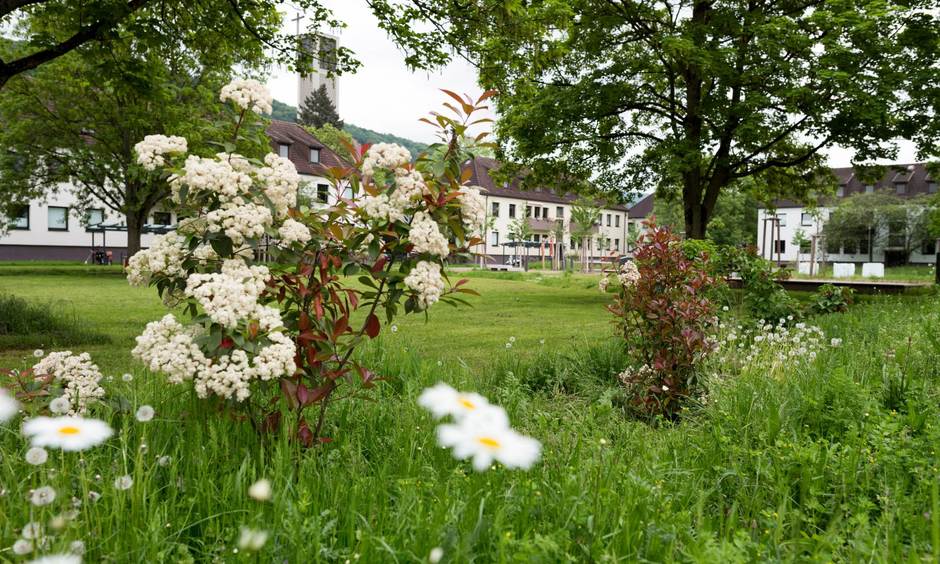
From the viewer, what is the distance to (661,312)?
477cm

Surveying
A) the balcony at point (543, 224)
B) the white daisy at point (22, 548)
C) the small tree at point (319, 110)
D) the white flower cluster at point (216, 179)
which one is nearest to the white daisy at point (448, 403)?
the white daisy at point (22, 548)

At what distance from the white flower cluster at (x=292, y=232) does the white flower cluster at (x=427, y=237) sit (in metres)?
0.47

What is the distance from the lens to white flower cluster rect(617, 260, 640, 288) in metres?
5.32

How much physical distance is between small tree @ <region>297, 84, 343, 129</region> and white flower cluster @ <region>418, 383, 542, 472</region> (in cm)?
8186

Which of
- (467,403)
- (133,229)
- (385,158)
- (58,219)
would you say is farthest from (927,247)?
(58,219)

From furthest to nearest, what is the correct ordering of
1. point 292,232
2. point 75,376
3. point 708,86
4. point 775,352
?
point 708,86 < point 775,352 < point 75,376 < point 292,232

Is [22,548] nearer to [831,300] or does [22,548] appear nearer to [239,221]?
[239,221]

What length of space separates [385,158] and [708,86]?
14583 mm

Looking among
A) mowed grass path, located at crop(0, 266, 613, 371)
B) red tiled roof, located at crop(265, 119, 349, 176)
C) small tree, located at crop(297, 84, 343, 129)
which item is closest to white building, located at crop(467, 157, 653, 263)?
red tiled roof, located at crop(265, 119, 349, 176)

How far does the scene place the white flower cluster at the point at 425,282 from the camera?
2.75m

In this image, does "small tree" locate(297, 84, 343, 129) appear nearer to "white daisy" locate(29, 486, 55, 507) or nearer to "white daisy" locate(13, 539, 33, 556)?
"white daisy" locate(29, 486, 55, 507)

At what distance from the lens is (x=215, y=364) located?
95.9 inches

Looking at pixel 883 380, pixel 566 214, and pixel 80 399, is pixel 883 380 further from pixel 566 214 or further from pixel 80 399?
pixel 566 214

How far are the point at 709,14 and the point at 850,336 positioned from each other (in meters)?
11.6
